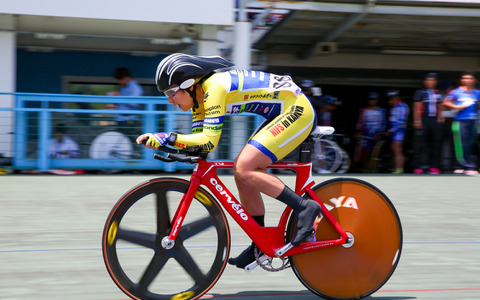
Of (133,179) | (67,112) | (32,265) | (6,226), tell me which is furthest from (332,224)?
(67,112)

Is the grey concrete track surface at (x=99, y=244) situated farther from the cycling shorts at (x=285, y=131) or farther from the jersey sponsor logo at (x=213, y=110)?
the jersey sponsor logo at (x=213, y=110)

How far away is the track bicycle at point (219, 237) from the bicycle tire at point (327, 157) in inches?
256

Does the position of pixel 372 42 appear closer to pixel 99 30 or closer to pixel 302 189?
pixel 99 30

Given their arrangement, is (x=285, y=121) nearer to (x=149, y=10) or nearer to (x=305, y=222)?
(x=305, y=222)

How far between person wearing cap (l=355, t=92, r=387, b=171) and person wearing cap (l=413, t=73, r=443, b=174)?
128cm

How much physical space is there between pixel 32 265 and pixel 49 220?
173 centimetres

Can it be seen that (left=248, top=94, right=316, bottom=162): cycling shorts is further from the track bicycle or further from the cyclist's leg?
the track bicycle

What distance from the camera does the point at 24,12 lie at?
10.5 metres

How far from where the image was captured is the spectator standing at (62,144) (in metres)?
9.33

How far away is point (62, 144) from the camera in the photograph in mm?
9344

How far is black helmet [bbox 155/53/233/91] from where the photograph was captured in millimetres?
3398

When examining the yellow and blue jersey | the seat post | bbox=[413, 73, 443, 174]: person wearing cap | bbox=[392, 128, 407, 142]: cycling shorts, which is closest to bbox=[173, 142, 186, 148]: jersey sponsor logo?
the yellow and blue jersey

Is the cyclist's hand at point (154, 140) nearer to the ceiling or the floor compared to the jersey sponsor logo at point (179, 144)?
nearer to the ceiling

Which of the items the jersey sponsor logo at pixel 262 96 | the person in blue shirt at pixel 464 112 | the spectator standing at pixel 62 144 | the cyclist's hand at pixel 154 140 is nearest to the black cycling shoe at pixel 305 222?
the jersey sponsor logo at pixel 262 96
